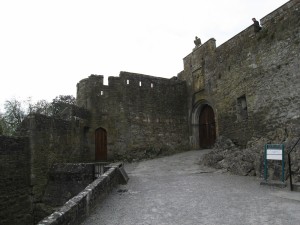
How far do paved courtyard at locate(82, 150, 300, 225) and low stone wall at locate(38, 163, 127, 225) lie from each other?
0.18 m

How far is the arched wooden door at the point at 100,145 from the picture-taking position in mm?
15586

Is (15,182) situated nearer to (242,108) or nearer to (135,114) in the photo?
(135,114)

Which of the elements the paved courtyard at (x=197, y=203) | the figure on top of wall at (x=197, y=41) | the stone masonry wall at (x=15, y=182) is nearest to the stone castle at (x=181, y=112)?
the stone masonry wall at (x=15, y=182)

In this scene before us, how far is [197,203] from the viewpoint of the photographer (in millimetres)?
6258

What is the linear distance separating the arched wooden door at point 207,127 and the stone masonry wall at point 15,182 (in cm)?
1007

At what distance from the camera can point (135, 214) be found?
557 cm

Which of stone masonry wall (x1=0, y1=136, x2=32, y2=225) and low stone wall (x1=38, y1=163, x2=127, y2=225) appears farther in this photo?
stone masonry wall (x1=0, y1=136, x2=32, y2=225)

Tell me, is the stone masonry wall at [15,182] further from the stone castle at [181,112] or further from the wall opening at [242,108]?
the wall opening at [242,108]

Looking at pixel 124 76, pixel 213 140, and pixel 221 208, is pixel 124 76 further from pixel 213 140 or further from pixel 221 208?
pixel 221 208

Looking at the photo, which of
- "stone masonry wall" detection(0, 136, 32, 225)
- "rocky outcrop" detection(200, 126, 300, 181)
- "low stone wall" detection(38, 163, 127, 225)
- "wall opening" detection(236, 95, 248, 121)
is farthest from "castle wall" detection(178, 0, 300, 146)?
"stone masonry wall" detection(0, 136, 32, 225)

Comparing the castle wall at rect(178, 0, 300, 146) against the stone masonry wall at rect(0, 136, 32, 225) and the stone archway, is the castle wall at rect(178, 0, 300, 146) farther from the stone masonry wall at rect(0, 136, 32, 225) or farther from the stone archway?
the stone masonry wall at rect(0, 136, 32, 225)

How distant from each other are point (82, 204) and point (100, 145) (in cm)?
1055

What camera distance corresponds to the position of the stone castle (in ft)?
35.3

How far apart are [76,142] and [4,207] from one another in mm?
4733
